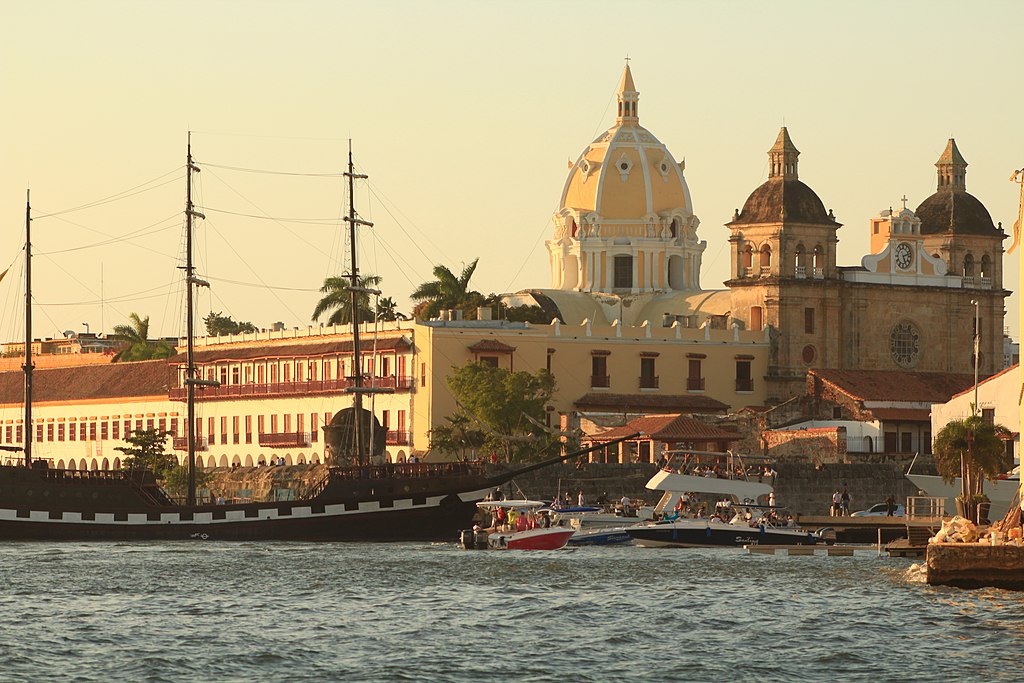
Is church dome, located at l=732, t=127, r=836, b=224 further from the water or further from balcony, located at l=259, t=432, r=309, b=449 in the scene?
the water

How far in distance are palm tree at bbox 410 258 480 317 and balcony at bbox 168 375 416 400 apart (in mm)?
8867

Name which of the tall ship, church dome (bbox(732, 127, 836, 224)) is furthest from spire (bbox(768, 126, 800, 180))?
the tall ship

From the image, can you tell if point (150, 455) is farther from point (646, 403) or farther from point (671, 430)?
point (671, 430)

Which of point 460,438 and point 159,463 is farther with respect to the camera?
point 159,463

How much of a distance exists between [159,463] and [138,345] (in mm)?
42972

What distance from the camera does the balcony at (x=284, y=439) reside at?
360 feet

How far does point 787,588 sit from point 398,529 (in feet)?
85.3

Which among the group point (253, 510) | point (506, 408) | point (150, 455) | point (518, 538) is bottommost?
point (518, 538)

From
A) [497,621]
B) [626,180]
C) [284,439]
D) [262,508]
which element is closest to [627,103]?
[626,180]

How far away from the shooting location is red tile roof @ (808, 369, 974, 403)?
104 m

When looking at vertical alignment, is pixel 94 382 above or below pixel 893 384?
above

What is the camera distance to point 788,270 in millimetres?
110750

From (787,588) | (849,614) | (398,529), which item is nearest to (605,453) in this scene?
(398,529)

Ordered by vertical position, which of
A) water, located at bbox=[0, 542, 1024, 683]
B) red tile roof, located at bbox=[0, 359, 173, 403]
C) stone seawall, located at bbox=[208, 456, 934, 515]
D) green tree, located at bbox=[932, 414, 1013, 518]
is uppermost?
red tile roof, located at bbox=[0, 359, 173, 403]
